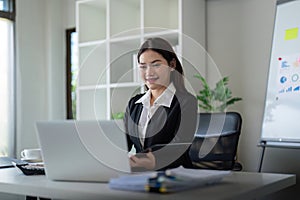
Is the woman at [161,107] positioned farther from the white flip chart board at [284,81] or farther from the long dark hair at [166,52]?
the white flip chart board at [284,81]

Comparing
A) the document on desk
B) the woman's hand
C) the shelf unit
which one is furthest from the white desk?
the shelf unit

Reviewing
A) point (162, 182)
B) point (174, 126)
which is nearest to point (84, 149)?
point (162, 182)

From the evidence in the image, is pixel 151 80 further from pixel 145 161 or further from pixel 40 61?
pixel 40 61

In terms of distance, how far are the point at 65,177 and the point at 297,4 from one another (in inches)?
85.3

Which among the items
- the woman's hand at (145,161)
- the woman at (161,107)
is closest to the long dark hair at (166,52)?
the woman at (161,107)

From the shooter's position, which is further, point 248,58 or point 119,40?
point 119,40

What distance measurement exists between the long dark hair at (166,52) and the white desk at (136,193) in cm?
52

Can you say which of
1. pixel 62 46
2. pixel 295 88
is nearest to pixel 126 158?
pixel 295 88

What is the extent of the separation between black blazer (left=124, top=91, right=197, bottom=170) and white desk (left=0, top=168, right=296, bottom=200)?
0.77 feet

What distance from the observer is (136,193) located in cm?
114

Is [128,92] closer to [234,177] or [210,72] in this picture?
[210,72]

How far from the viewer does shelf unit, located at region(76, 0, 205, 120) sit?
354 centimetres

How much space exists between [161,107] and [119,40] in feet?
6.96

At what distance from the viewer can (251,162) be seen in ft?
11.3
